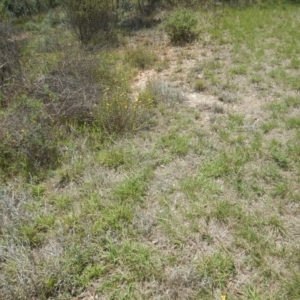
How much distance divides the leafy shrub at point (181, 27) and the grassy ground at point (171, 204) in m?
2.52

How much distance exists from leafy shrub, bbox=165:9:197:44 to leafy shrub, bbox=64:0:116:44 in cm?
152

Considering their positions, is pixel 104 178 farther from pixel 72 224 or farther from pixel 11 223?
pixel 11 223

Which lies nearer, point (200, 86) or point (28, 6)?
point (200, 86)

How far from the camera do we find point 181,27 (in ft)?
20.7

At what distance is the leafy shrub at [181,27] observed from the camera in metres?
6.33

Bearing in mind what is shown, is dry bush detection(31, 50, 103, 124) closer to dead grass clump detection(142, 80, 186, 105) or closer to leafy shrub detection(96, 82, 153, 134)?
leafy shrub detection(96, 82, 153, 134)

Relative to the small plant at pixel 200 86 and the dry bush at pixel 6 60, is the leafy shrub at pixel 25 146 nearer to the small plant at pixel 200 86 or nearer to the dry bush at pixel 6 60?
the dry bush at pixel 6 60

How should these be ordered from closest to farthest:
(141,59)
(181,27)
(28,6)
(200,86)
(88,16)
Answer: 1. (200,86)
2. (141,59)
3. (88,16)
4. (181,27)
5. (28,6)

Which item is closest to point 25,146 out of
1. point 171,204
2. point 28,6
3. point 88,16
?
point 171,204

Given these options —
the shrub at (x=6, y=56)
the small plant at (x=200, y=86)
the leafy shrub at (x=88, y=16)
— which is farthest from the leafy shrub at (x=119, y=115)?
the leafy shrub at (x=88, y=16)

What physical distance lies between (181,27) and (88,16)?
84.8 inches

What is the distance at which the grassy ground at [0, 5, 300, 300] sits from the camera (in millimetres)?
1840

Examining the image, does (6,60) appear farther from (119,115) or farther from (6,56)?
(119,115)

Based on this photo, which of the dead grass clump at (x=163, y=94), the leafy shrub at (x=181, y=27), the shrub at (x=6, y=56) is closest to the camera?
the dead grass clump at (x=163, y=94)
